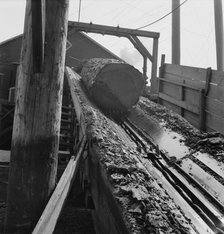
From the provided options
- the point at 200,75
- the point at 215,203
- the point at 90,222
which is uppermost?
the point at 200,75

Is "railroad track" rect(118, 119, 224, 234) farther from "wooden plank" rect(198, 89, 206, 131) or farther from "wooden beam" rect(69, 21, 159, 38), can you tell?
"wooden beam" rect(69, 21, 159, 38)

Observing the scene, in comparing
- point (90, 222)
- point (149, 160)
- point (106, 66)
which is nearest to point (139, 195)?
point (149, 160)

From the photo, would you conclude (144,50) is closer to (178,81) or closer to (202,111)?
(178,81)

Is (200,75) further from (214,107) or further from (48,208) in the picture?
(48,208)

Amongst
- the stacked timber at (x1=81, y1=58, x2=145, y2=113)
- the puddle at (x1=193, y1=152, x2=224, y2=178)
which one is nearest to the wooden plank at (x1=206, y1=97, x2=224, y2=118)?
the puddle at (x1=193, y1=152, x2=224, y2=178)

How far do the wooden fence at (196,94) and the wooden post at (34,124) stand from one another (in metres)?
3.05

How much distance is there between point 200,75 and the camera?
5.98 m

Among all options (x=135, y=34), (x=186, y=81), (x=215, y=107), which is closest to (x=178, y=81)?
(x=186, y=81)

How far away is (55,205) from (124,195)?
0.57 meters

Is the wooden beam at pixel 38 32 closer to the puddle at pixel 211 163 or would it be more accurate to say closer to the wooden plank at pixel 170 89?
the puddle at pixel 211 163

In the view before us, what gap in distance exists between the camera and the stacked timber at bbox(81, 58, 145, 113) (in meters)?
7.05

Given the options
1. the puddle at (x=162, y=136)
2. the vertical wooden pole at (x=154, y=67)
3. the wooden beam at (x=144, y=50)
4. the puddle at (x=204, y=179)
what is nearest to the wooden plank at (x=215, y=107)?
the puddle at (x=162, y=136)

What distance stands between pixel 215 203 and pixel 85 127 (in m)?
2.16

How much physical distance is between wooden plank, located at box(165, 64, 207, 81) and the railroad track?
5.43ft
